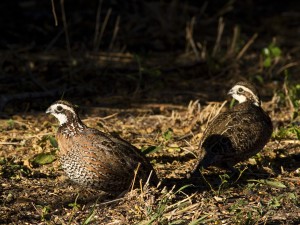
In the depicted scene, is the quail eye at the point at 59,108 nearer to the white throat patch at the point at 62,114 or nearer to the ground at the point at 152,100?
the white throat patch at the point at 62,114

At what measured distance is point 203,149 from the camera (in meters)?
7.08

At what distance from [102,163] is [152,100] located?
3549 millimetres

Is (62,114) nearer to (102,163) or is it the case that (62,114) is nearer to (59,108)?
(59,108)

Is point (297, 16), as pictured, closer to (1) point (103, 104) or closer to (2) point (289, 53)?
(2) point (289, 53)

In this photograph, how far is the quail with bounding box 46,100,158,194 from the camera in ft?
21.1

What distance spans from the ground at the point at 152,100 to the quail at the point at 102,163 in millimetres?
174

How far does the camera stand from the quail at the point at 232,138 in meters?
7.07

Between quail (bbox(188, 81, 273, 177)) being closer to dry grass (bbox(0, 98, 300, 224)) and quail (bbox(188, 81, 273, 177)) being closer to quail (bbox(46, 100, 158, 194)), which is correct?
dry grass (bbox(0, 98, 300, 224))

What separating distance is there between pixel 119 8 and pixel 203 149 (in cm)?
665

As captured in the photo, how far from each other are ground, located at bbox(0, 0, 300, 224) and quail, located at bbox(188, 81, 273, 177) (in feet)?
0.67

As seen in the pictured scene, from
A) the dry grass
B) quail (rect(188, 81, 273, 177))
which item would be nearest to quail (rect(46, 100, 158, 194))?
the dry grass

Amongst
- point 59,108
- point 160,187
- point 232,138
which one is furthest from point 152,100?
point 160,187

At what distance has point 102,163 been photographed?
21.2ft

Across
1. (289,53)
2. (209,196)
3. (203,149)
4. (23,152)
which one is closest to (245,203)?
(209,196)
